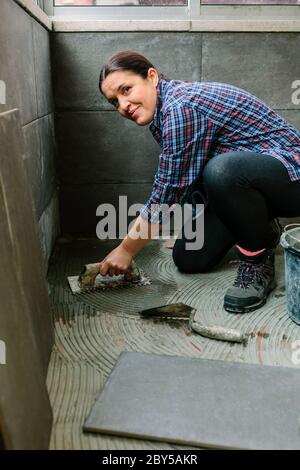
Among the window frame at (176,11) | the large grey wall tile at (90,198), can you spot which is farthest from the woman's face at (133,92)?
the window frame at (176,11)

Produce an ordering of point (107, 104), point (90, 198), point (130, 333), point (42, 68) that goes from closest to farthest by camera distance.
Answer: point (130, 333), point (42, 68), point (107, 104), point (90, 198)

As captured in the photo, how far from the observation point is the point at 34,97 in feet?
6.20

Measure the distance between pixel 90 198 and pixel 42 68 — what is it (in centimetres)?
77

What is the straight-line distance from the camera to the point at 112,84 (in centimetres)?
162

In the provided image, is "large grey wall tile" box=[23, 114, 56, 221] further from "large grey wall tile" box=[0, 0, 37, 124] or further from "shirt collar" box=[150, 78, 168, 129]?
"shirt collar" box=[150, 78, 168, 129]

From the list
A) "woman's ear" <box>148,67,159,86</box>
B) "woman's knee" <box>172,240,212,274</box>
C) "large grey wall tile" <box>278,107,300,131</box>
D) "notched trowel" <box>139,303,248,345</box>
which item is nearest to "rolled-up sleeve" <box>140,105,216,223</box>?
"woman's ear" <box>148,67,159,86</box>

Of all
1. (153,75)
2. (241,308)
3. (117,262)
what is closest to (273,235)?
(241,308)

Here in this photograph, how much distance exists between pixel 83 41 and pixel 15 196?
153cm

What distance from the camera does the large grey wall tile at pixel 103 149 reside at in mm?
2500

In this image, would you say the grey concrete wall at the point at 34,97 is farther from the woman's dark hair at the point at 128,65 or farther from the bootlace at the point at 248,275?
the bootlace at the point at 248,275

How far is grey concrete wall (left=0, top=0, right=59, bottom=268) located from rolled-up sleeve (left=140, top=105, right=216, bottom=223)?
1.55 ft

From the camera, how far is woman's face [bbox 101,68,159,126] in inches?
63.4

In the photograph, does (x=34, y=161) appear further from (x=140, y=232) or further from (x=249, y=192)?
(x=249, y=192)

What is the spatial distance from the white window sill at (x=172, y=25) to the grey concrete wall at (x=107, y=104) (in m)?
0.03
